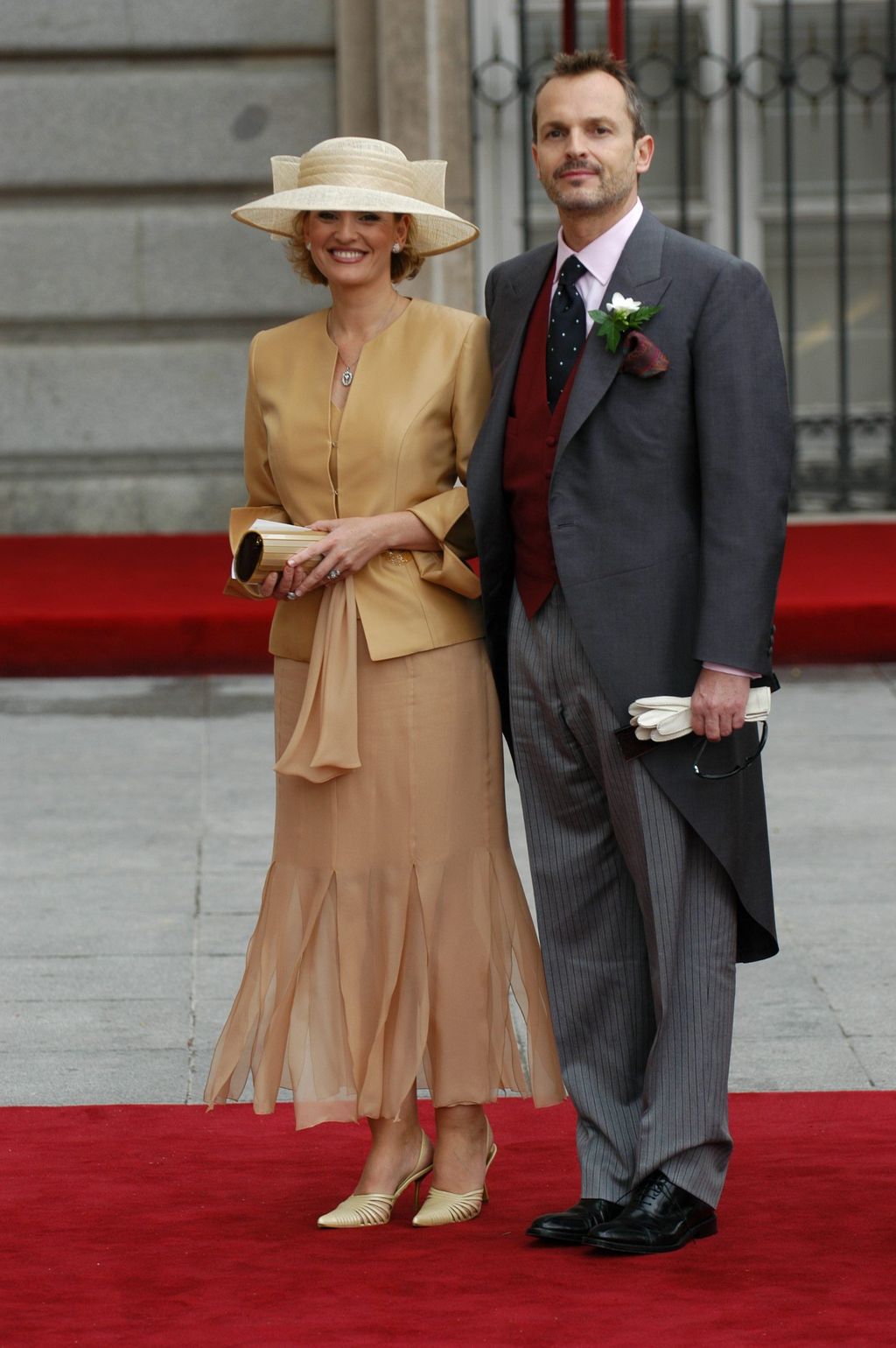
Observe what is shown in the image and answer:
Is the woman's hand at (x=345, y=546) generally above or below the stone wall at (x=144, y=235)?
below

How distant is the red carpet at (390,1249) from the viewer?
3201 mm

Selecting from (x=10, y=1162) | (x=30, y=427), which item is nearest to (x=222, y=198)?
(x=30, y=427)

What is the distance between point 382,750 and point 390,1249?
0.86 metres

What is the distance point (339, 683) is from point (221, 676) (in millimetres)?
5493

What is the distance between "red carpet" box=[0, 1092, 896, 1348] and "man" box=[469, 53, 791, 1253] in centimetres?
17

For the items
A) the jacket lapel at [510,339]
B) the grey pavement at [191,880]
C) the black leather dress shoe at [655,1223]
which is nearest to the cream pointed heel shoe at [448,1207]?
the black leather dress shoe at [655,1223]

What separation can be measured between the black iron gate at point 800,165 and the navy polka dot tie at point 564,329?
730cm

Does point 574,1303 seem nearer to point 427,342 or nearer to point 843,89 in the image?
point 427,342

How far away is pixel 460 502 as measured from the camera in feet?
12.3

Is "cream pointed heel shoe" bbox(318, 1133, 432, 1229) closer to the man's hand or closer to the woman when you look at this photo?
the woman

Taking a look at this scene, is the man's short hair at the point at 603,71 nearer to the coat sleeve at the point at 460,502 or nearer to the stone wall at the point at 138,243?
the coat sleeve at the point at 460,502

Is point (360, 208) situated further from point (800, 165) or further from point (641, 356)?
point (800, 165)

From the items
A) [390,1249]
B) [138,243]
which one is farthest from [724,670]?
[138,243]

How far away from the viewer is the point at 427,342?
12.4 ft
